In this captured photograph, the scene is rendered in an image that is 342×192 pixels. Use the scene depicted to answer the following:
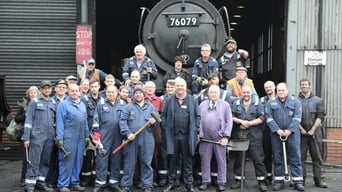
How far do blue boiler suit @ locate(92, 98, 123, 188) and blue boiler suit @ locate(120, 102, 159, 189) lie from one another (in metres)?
0.19

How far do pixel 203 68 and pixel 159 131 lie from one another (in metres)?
1.31

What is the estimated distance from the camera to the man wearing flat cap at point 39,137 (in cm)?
782

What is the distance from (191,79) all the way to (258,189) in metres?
2.18

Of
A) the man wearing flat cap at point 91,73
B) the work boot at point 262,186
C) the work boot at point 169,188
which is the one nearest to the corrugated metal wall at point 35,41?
the man wearing flat cap at point 91,73

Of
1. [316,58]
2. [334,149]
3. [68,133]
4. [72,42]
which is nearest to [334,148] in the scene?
[334,149]

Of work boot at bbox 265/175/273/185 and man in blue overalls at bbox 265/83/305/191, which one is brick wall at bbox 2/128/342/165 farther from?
man in blue overalls at bbox 265/83/305/191

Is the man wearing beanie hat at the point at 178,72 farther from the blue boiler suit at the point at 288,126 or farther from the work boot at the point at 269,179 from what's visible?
the work boot at the point at 269,179

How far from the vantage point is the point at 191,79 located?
8844 millimetres

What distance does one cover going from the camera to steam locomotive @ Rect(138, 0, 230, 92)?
9.01 metres

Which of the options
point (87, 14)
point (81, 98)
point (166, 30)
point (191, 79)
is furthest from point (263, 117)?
point (87, 14)

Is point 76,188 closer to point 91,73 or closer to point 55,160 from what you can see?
point 55,160

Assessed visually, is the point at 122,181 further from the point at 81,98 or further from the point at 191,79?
the point at 191,79

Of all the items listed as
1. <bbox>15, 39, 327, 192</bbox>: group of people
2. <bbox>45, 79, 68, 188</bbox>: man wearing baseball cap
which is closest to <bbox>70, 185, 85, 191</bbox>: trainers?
<bbox>15, 39, 327, 192</bbox>: group of people

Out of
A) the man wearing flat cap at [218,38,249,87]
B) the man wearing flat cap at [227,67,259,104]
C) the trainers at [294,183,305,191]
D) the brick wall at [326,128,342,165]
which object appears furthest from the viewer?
the brick wall at [326,128,342,165]
